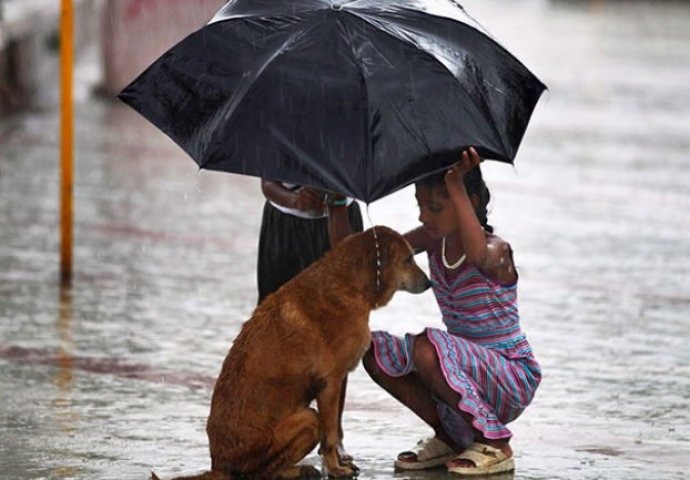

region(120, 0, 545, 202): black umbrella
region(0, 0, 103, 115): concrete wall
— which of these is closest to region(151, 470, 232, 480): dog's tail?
region(120, 0, 545, 202): black umbrella

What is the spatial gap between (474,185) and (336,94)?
736 mm

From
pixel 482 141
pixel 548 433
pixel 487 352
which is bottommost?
pixel 548 433

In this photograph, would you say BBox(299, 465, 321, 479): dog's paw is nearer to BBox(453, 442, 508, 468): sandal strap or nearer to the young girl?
the young girl

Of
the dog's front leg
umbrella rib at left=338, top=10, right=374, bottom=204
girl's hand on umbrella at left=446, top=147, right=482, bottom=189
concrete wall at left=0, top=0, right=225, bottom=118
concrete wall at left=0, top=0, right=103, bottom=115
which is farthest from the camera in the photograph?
concrete wall at left=0, top=0, right=225, bottom=118

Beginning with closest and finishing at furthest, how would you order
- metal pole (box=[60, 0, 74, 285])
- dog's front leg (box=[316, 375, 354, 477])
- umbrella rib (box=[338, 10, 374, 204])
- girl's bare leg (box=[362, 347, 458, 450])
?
umbrella rib (box=[338, 10, 374, 204])
dog's front leg (box=[316, 375, 354, 477])
girl's bare leg (box=[362, 347, 458, 450])
metal pole (box=[60, 0, 74, 285])

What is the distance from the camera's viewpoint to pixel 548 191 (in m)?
13.6

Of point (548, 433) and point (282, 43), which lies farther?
point (548, 433)

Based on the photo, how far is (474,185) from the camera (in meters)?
6.07

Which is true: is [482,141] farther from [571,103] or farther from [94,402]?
[571,103]

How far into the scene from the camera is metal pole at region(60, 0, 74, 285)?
9.39 metres

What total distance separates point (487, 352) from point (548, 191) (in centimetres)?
765

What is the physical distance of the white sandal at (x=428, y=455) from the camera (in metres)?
6.15

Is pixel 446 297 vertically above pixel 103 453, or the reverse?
pixel 446 297

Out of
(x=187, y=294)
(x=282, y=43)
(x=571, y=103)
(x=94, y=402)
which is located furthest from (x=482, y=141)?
(x=571, y=103)
